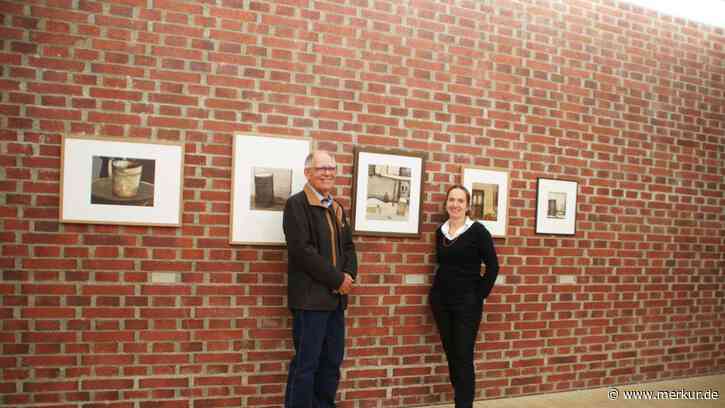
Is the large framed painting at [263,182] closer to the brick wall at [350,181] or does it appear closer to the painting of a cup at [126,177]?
the brick wall at [350,181]

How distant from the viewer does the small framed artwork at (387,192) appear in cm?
368

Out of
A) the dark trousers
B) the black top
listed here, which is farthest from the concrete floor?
the dark trousers

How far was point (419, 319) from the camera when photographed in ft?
12.8

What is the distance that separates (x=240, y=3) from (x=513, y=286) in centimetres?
299

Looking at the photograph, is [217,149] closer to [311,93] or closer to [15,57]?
[311,93]

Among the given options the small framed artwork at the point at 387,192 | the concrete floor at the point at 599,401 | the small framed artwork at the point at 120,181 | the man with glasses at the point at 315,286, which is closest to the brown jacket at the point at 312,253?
the man with glasses at the point at 315,286

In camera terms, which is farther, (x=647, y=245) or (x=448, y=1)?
(x=647, y=245)

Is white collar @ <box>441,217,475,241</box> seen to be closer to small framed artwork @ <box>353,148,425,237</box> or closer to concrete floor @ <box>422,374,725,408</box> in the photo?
small framed artwork @ <box>353,148,425,237</box>

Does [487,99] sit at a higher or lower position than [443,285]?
higher

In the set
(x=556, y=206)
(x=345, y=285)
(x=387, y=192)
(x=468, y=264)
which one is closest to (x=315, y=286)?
(x=345, y=285)

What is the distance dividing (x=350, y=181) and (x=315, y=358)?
1.26 m

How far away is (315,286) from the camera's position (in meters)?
3.08

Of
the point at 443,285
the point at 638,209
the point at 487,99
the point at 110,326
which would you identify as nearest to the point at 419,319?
the point at 443,285

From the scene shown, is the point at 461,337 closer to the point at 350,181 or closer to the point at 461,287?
the point at 461,287
